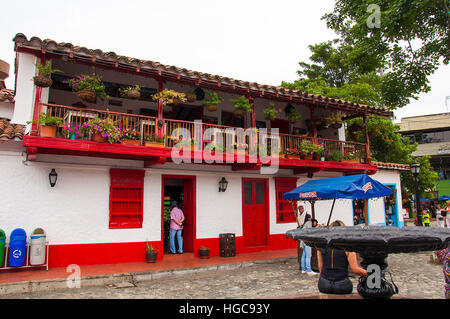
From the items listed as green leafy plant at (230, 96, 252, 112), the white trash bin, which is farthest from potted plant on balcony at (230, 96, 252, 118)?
the white trash bin

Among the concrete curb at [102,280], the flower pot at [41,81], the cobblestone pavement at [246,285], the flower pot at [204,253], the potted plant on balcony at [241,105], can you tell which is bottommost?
the cobblestone pavement at [246,285]

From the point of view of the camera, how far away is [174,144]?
11.1 metres

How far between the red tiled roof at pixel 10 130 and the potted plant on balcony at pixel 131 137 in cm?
264

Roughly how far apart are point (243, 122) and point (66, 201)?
7382mm

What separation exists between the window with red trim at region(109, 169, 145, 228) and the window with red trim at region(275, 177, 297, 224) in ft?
18.4

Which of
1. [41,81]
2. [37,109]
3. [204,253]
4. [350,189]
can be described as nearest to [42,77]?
[41,81]

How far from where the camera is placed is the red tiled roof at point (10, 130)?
8972 mm

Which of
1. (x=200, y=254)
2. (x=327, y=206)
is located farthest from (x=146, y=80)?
(x=327, y=206)

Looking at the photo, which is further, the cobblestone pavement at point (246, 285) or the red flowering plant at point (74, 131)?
the red flowering plant at point (74, 131)

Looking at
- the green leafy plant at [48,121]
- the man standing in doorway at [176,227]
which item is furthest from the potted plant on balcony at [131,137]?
the man standing in doorway at [176,227]

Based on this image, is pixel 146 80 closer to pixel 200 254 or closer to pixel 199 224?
pixel 199 224

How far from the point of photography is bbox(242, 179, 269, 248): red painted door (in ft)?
42.9

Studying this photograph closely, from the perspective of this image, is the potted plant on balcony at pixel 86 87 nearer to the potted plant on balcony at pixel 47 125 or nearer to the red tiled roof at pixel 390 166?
the potted plant on balcony at pixel 47 125

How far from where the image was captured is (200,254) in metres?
11.3
